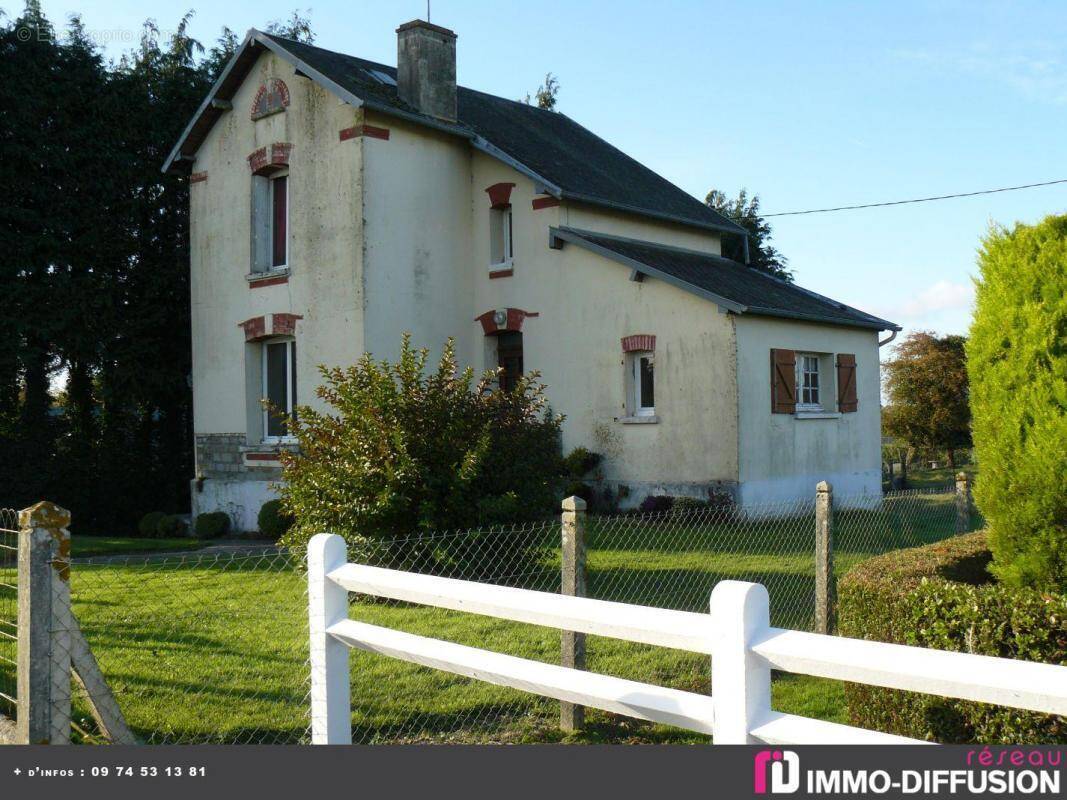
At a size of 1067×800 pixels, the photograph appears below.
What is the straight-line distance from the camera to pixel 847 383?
62.2ft

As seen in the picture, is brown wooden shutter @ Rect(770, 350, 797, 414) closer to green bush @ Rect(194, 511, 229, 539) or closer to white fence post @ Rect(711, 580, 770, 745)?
green bush @ Rect(194, 511, 229, 539)

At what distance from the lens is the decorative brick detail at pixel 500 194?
18656 mm

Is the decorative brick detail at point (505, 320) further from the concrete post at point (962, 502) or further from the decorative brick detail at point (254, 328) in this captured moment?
the concrete post at point (962, 502)

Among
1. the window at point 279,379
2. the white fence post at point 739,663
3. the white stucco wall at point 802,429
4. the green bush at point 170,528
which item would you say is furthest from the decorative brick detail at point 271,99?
the white fence post at point 739,663

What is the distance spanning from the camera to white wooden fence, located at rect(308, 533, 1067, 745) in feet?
8.27

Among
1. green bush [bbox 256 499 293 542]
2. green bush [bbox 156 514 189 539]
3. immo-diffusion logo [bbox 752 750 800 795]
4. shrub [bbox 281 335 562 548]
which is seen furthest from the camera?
green bush [bbox 156 514 189 539]

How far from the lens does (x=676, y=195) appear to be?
874 inches

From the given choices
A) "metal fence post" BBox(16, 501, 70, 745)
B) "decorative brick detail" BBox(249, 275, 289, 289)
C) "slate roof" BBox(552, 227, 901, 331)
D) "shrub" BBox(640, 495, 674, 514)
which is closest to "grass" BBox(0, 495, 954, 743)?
"metal fence post" BBox(16, 501, 70, 745)

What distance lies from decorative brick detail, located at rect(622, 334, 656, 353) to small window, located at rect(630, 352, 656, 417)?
0.93 ft

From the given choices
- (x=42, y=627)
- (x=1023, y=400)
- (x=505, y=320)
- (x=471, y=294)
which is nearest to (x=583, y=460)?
(x=505, y=320)

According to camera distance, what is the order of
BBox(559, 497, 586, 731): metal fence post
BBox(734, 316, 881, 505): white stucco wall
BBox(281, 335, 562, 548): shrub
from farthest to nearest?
BBox(734, 316, 881, 505): white stucco wall → BBox(281, 335, 562, 548): shrub → BBox(559, 497, 586, 731): metal fence post

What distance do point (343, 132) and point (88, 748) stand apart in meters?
14.6

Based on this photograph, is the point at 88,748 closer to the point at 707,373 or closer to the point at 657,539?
the point at 657,539

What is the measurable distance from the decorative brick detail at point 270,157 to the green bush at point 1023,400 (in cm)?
1496
